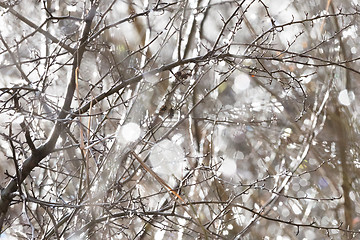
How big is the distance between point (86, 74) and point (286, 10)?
111 inches

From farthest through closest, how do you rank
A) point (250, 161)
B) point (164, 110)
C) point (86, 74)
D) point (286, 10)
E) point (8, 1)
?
point (250, 161) → point (286, 10) → point (86, 74) → point (164, 110) → point (8, 1)

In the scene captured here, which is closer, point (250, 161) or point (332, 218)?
point (332, 218)

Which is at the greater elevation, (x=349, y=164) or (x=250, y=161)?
(x=250, y=161)

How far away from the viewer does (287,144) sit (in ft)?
19.4

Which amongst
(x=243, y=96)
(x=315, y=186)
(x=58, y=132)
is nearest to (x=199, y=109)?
(x=243, y=96)

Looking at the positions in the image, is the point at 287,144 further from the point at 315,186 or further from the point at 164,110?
the point at 164,110

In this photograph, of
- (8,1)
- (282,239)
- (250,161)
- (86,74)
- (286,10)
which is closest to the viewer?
(8,1)

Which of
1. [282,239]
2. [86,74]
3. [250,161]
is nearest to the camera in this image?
[86,74]

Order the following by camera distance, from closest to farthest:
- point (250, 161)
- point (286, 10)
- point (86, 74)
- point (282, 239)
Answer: point (86, 74)
point (286, 10)
point (282, 239)
point (250, 161)

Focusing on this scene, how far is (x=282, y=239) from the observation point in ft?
18.7

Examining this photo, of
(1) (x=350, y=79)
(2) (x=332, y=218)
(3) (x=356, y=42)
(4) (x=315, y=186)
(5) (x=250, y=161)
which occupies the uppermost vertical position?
(3) (x=356, y=42)

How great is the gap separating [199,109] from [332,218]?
2.48 meters

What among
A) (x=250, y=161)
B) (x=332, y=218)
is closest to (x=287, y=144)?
(x=250, y=161)

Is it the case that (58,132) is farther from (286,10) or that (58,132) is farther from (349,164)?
(349,164)
